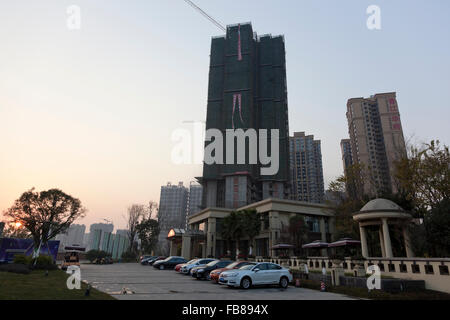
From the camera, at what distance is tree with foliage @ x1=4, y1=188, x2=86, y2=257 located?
39.7 m

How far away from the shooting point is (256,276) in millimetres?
16297

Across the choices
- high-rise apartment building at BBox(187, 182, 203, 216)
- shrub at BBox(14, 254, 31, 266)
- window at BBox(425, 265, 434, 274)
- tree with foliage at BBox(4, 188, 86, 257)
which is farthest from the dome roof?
high-rise apartment building at BBox(187, 182, 203, 216)

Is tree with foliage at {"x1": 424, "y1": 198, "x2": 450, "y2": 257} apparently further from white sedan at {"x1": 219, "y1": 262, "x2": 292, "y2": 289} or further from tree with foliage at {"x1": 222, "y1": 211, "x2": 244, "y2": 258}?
tree with foliage at {"x1": 222, "y1": 211, "x2": 244, "y2": 258}

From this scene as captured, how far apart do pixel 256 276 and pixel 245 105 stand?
8012cm

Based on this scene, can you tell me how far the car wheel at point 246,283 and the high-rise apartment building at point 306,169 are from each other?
118 meters

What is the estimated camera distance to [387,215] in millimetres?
20891

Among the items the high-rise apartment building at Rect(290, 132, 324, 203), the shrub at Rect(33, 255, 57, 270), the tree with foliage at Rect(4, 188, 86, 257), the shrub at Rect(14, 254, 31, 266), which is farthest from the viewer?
the high-rise apartment building at Rect(290, 132, 324, 203)

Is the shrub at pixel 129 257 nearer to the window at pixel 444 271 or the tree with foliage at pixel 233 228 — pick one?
the tree with foliage at pixel 233 228

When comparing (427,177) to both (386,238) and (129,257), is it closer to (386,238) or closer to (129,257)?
(386,238)

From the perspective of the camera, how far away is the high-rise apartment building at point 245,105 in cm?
8985

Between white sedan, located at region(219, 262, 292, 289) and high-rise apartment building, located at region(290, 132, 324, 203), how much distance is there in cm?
11625

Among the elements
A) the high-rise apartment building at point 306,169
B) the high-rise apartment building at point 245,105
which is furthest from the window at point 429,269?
the high-rise apartment building at point 306,169

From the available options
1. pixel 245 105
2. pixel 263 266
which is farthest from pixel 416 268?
pixel 245 105
